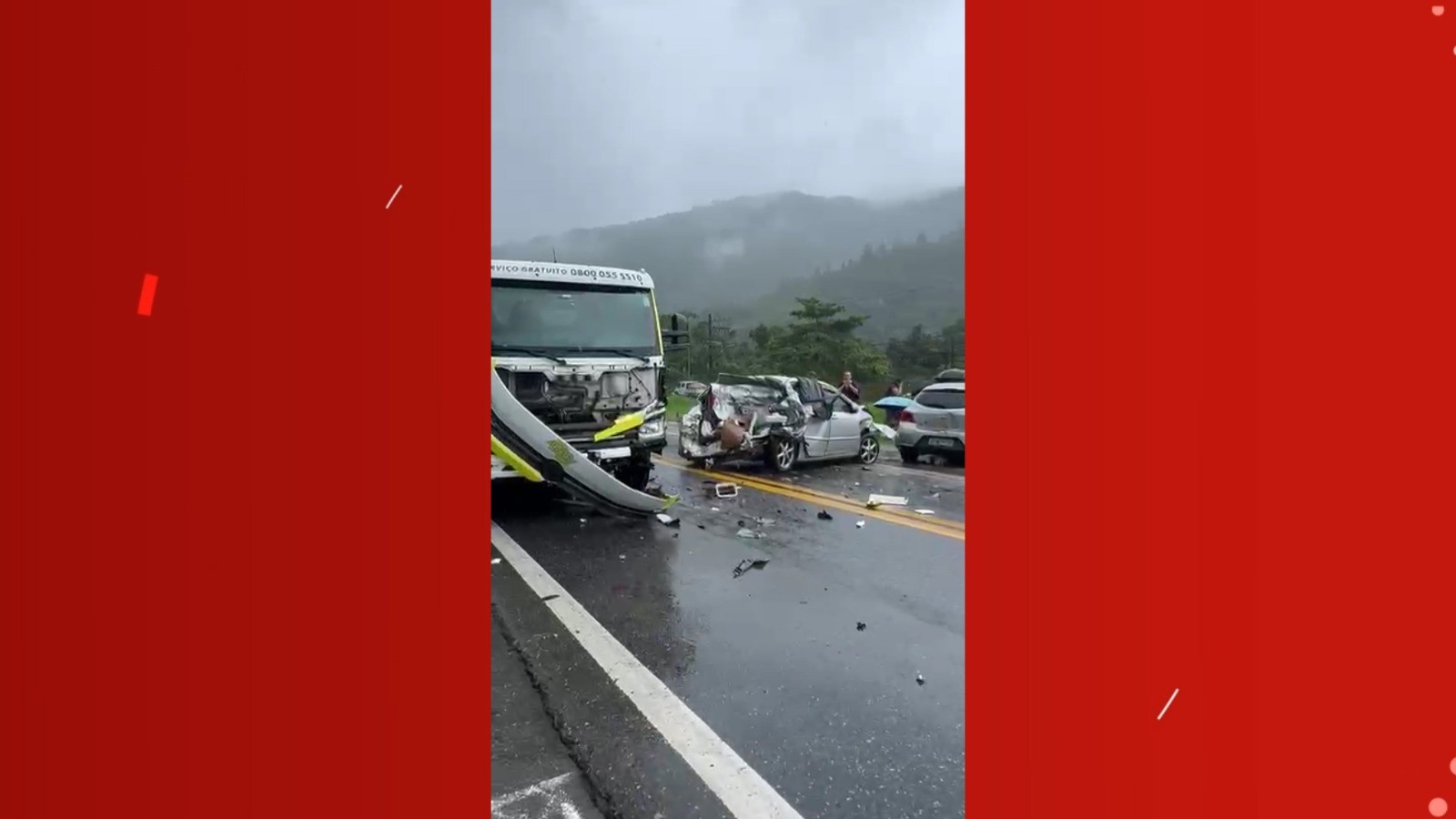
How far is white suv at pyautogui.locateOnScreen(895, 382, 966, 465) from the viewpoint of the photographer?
1068 centimetres

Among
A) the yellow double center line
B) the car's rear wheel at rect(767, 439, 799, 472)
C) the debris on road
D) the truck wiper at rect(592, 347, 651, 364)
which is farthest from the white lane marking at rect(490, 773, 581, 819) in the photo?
the car's rear wheel at rect(767, 439, 799, 472)

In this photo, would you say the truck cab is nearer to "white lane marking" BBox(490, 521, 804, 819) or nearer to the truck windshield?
the truck windshield

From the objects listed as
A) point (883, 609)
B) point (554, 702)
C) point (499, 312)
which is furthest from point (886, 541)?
point (499, 312)

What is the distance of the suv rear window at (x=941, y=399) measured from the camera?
10766 mm

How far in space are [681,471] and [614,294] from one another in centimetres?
337

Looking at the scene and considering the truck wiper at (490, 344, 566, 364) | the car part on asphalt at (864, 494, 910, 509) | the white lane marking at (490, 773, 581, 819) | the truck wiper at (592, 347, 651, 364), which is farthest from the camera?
the car part on asphalt at (864, 494, 910, 509)

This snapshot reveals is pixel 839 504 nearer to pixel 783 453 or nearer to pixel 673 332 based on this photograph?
pixel 783 453

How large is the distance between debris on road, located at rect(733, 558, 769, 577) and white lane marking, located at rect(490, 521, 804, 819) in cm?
128

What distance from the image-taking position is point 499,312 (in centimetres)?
693

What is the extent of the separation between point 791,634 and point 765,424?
6.18m

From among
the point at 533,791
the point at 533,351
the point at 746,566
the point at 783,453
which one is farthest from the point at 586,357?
the point at 533,791

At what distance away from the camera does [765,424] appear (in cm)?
1000

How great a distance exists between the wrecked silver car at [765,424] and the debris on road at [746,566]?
436cm

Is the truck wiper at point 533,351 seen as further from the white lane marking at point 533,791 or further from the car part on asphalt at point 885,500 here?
the white lane marking at point 533,791
